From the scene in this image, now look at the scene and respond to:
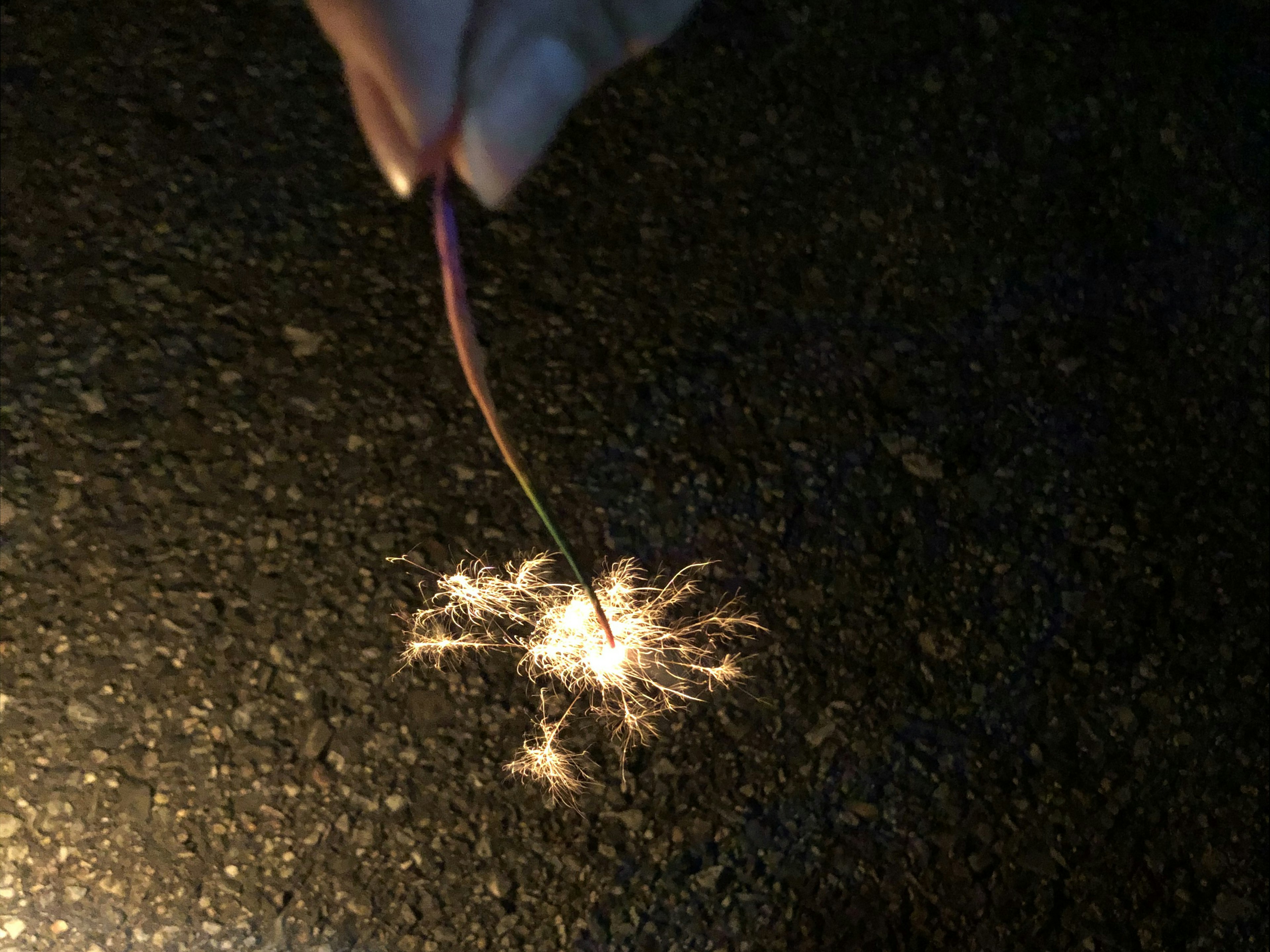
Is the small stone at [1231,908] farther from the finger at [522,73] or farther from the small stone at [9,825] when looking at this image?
the small stone at [9,825]

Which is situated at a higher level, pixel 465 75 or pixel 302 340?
pixel 465 75

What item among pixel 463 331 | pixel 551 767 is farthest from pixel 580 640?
pixel 463 331

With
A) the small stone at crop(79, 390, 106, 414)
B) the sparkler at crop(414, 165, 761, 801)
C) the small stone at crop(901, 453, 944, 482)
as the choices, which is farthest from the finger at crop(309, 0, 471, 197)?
the small stone at crop(901, 453, 944, 482)

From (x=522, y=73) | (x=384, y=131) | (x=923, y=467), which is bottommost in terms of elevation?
(x=923, y=467)

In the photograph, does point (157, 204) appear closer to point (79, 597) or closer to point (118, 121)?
point (118, 121)

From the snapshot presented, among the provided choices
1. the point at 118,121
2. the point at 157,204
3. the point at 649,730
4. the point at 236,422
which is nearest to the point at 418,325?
the point at 236,422

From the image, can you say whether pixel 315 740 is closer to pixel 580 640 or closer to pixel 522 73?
pixel 580 640
